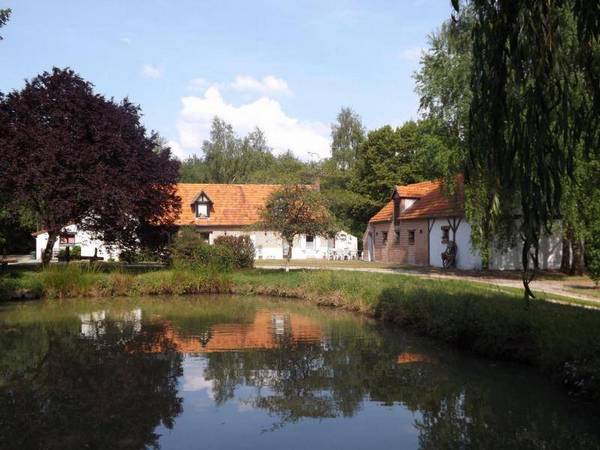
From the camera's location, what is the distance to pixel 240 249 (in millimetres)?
26766

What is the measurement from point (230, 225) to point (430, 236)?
15.5 m

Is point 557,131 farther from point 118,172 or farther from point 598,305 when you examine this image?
point 118,172

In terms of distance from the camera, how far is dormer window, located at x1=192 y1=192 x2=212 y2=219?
134ft

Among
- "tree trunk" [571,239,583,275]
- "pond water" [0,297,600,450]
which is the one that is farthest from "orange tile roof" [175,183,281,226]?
"pond water" [0,297,600,450]

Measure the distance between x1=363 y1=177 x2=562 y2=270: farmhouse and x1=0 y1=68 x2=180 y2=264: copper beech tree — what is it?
13.9 m

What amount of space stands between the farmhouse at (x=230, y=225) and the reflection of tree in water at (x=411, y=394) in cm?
2882

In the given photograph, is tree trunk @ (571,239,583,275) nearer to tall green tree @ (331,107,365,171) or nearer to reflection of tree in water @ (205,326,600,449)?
reflection of tree in water @ (205,326,600,449)

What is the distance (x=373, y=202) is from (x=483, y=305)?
3576 centimetres

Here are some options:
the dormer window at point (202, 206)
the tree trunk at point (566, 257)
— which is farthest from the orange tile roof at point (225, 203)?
the tree trunk at point (566, 257)

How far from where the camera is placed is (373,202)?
4700cm

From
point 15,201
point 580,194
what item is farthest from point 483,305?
point 15,201

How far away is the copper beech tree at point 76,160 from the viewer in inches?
826

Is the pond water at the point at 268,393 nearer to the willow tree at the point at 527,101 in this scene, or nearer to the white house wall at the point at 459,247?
the willow tree at the point at 527,101

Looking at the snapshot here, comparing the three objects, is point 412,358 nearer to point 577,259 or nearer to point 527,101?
point 527,101
